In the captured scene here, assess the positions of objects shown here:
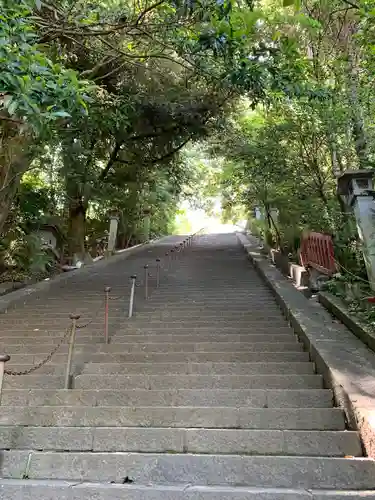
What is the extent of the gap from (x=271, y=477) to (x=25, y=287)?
29.3 ft

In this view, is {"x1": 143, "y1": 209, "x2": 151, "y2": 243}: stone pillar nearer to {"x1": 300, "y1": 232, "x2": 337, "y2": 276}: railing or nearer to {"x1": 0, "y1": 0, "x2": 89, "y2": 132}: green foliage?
{"x1": 300, "y1": 232, "x2": 337, "y2": 276}: railing

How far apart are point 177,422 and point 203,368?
3.97ft

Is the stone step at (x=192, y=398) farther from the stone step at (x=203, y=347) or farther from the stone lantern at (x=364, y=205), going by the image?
the stone lantern at (x=364, y=205)

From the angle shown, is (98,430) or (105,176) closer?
(98,430)

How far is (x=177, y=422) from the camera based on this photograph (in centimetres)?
404

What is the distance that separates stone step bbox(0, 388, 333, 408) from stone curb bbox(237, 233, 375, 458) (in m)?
0.27

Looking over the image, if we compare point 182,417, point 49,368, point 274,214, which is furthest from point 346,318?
point 274,214

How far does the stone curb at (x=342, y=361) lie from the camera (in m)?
3.56

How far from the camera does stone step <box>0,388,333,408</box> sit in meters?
4.29

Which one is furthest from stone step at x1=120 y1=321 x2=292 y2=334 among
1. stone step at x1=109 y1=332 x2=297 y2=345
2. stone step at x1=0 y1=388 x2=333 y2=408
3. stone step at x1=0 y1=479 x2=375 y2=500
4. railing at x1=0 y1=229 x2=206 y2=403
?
stone step at x1=0 y1=479 x2=375 y2=500

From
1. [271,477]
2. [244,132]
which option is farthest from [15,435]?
[244,132]

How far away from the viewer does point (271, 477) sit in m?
3.30

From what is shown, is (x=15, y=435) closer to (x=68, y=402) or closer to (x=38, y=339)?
(x=68, y=402)

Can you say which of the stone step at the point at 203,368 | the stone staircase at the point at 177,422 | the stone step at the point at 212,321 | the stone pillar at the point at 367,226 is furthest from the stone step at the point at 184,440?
the stone step at the point at 212,321
